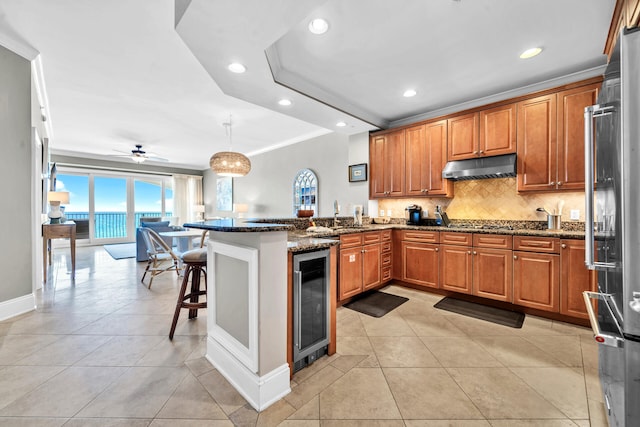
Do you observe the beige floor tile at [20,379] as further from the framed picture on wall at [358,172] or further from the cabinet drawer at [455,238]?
the framed picture on wall at [358,172]

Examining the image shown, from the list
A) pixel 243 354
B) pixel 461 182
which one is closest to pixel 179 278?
pixel 243 354

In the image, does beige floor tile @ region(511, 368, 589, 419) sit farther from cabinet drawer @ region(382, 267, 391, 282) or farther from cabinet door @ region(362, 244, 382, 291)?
→ cabinet drawer @ region(382, 267, 391, 282)

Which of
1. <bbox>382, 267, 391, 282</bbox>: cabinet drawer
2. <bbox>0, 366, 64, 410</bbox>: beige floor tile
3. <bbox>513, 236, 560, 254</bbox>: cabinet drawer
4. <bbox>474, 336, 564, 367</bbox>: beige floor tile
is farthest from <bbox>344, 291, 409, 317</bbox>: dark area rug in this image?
<bbox>0, 366, 64, 410</bbox>: beige floor tile

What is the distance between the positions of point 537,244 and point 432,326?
1.37 m

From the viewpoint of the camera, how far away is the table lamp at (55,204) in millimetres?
4008

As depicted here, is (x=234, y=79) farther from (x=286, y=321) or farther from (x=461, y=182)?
(x=461, y=182)

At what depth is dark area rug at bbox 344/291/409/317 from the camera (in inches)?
113

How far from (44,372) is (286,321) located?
1.70m

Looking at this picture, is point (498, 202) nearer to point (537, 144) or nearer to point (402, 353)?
point (537, 144)

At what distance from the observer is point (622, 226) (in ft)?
3.11

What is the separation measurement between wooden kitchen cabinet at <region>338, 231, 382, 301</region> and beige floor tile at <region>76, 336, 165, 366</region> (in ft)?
6.08

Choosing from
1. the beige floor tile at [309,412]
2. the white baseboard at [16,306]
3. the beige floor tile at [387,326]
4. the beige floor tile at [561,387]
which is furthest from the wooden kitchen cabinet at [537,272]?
the white baseboard at [16,306]

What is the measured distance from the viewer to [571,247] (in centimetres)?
244

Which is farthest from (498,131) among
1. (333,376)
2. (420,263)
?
(333,376)
